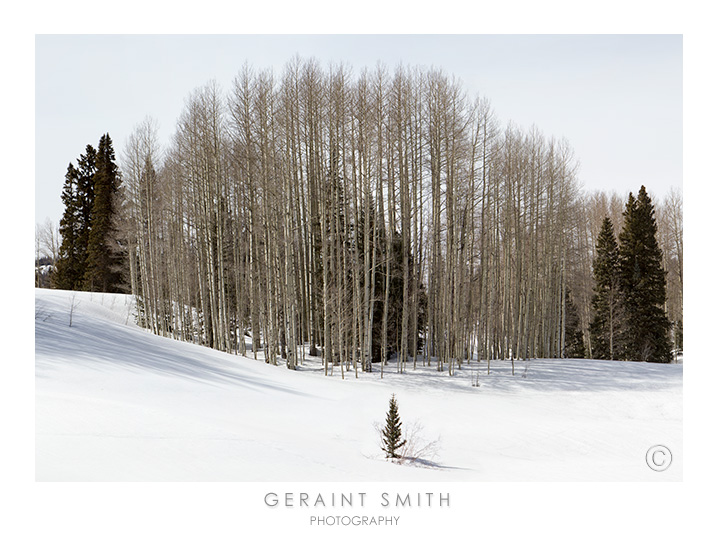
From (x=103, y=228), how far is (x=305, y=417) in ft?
74.4

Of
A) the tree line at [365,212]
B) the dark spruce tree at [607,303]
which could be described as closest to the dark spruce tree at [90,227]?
the tree line at [365,212]

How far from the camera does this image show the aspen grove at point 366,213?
48.5ft

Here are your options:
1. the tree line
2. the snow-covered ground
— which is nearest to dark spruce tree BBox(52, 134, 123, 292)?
the tree line

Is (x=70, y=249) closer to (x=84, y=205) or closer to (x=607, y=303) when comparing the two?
(x=84, y=205)

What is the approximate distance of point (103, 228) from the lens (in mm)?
27016

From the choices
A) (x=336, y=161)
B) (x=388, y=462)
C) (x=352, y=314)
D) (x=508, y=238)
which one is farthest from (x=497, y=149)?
(x=388, y=462)

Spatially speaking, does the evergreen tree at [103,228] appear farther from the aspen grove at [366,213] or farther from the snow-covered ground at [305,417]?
the snow-covered ground at [305,417]

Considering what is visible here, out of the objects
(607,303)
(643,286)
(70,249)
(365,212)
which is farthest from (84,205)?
(643,286)

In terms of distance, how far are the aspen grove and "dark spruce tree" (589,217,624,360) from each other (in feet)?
14.9

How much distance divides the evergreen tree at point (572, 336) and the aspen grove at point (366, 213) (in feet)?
22.7

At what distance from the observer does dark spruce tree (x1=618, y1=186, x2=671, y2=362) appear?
21.9 m

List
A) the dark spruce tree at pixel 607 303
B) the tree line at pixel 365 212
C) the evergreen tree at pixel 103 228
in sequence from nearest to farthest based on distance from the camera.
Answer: the tree line at pixel 365 212
the dark spruce tree at pixel 607 303
the evergreen tree at pixel 103 228
